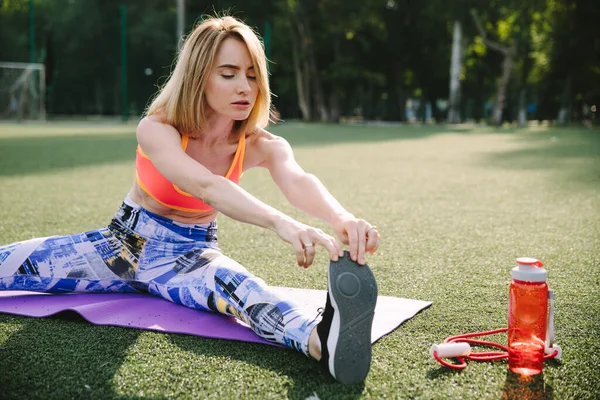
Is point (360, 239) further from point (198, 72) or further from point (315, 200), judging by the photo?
point (198, 72)

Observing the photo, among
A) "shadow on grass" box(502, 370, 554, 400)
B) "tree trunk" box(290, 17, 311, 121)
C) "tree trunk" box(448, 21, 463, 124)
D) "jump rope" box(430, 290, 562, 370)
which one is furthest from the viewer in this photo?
"tree trunk" box(290, 17, 311, 121)

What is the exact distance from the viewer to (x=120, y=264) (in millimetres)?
3201

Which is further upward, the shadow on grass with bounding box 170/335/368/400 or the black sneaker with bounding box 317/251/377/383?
the black sneaker with bounding box 317/251/377/383

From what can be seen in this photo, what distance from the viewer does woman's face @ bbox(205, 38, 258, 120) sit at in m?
2.87

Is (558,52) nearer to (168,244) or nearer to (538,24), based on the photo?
(538,24)

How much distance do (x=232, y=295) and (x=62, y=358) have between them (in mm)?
689

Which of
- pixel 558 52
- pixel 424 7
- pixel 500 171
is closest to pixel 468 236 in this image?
pixel 500 171

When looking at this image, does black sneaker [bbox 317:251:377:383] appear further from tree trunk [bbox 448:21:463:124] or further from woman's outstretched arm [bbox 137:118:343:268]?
tree trunk [bbox 448:21:463:124]

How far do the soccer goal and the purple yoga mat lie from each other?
26.1 metres

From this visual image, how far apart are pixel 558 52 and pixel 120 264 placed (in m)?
27.7


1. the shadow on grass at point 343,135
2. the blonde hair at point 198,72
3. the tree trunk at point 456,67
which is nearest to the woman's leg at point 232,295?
the blonde hair at point 198,72

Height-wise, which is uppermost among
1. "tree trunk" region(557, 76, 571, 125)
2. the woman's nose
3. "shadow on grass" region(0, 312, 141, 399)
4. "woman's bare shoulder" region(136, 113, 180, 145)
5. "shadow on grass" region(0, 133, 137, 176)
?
"tree trunk" region(557, 76, 571, 125)

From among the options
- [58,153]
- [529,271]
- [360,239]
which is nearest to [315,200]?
[360,239]

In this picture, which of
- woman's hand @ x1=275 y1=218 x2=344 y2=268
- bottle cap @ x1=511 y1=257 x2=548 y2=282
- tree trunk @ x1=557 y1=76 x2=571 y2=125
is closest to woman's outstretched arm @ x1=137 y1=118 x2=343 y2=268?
woman's hand @ x1=275 y1=218 x2=344 y2=268
